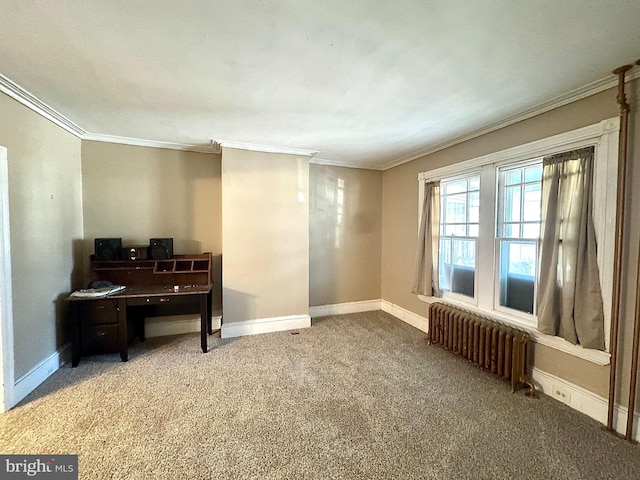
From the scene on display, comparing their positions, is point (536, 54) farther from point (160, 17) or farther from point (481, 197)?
point (160, 17)

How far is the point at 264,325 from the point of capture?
3.69 meters

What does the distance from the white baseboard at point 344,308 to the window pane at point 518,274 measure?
86.6 inches

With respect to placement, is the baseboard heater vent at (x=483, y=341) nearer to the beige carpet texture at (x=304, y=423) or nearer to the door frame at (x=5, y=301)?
the beige carpet texture at (x=304, y=423)

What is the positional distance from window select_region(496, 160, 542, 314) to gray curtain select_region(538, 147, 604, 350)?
198 mm

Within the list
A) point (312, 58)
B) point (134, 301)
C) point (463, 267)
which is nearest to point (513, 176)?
point (463, 267)

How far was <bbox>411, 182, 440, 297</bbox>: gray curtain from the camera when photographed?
350 cm

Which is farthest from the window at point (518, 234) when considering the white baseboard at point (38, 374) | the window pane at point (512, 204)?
the white baseboard at point (38, 374)

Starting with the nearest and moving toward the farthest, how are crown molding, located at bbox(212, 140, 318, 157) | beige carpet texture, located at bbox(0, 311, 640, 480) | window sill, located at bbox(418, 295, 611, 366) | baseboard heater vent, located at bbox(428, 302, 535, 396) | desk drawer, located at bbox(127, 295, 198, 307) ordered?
beige carpet texture, located at bbox(0, 311, 640, 480) → window sill, located at bbox(418, 295, 611, 366) → baseboard heater vent, located at bbox(428, 302, 535, 396) → desk drawer, located at bbox(127, 295, 198, 307) → crown molding, located at bbox(212, 140, 318, 157)

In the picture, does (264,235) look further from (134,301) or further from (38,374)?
(38,374)

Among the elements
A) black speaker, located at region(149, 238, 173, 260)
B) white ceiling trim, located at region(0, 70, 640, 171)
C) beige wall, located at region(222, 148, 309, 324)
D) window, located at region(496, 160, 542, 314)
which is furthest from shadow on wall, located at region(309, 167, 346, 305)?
window, located at region(496, 160, 542, 314)

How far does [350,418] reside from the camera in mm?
1981

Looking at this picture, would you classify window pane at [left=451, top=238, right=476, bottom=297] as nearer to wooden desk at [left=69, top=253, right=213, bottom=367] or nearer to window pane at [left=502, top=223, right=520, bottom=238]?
window pane at [left=502, top=223, right=520, bottom=238]

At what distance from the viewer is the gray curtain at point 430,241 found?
3502 millimetres

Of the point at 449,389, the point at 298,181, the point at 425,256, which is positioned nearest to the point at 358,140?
the point at 298,181
